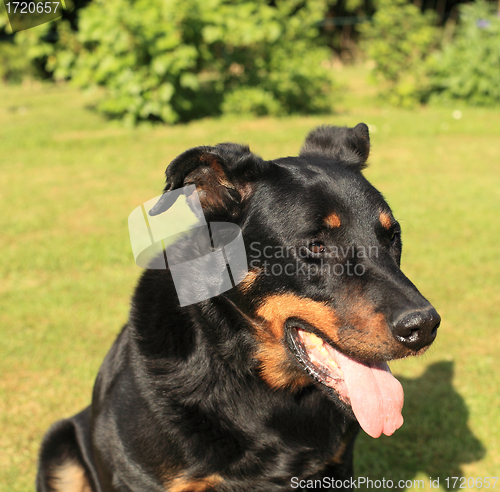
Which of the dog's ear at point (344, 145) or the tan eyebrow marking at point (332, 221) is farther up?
the dog's ear at point (344, 145)

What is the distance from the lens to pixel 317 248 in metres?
2.37

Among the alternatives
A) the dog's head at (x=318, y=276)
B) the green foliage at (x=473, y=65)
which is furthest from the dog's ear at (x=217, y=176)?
the green foliage at (x=473, y=65)

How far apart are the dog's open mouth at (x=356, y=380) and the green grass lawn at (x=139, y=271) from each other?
140 cm

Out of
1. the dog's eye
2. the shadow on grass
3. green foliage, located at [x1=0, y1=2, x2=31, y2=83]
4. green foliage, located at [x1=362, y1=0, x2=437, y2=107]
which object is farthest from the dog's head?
green foliage, located at [x1=0, y1=2, x2=31, y2=83]

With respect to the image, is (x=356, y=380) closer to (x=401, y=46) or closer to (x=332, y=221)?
(x=332, y=221)

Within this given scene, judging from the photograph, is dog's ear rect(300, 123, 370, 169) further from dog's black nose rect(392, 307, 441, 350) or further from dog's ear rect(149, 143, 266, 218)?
dog's black nose rect(392, 307, 441, 350)

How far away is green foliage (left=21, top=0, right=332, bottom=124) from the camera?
1107 cm

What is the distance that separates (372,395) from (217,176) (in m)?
1.21

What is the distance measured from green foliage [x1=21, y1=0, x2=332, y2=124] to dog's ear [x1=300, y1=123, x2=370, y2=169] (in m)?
8.68

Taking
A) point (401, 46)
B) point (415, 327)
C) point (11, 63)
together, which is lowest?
point (11, 63)

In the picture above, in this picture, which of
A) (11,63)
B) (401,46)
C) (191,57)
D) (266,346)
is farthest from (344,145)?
(11,63)

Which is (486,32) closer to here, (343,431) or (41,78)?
(343,431)

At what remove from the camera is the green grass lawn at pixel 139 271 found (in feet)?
12.8

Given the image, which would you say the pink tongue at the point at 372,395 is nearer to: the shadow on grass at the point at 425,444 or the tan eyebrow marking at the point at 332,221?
the tan eyebrow marking at the point at 332,221
